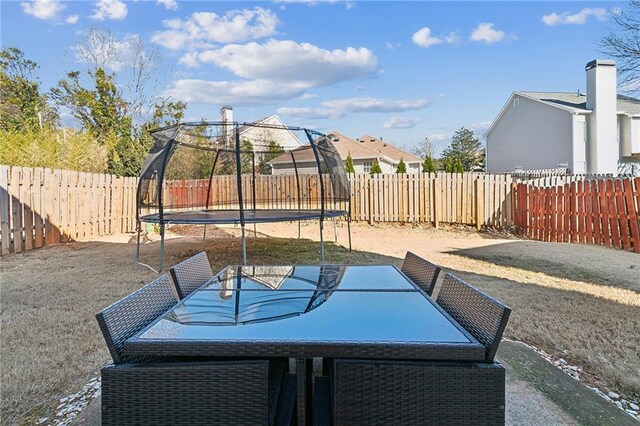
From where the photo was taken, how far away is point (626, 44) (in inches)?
589

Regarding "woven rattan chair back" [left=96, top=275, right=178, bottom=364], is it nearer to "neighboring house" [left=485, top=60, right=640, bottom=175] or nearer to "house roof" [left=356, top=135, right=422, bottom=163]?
"neighboring house" [left=485, top=60, right=640, bottom=175]

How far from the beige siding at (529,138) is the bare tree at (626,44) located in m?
2.39

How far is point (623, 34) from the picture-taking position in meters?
14.8

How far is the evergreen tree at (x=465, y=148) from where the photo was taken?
33969mm

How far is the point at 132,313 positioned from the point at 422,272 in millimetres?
1552

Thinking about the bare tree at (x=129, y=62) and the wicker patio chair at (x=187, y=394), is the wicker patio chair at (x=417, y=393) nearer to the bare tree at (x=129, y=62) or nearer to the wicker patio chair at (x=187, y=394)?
the wicker patio chair at (x=187, y=394)

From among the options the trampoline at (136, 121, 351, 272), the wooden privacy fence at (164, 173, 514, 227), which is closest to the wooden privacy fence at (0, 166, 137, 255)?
the trampoline at (136, 121, 351, 272)

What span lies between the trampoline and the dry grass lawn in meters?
0.69

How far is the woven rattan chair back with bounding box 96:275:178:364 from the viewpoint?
1313 mm

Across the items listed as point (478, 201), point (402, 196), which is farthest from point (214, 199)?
point (478, 201)

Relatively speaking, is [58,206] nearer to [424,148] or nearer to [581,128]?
[581,128]

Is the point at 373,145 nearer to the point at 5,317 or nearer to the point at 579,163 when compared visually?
the point at 579,163

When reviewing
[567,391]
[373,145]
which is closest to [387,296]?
[567,391]

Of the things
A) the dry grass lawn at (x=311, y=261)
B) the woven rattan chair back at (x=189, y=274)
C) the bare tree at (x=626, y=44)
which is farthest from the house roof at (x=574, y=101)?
the woven rattan chair back at (x=189, y=274)
